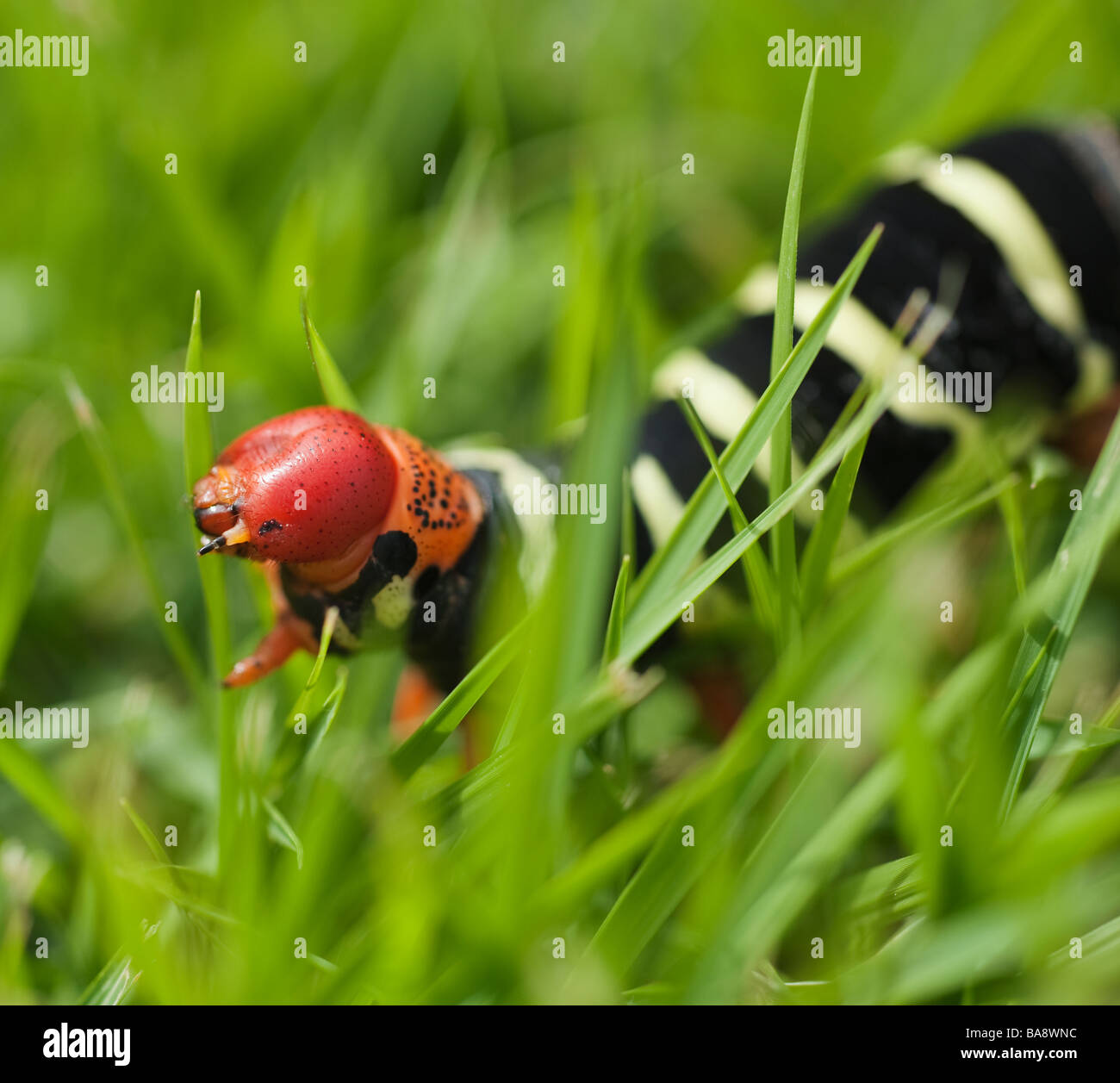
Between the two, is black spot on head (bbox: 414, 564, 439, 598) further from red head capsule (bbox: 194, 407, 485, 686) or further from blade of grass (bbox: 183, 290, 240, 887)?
blade of grass (bbox: 183, 290, 240, 887)

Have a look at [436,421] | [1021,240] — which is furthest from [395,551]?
[1021,240]

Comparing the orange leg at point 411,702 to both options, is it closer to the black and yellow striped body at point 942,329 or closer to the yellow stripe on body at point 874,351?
the black and yellow striped body at point 942,329

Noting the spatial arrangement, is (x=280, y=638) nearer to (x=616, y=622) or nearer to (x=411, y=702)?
(x=411, y=702)

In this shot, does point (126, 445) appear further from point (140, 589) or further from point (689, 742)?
point (689, 742)

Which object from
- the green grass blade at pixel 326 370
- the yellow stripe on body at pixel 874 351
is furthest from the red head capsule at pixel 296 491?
the yellow stripe on body at pixel 874 351

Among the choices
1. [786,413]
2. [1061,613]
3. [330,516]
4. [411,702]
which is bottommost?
[411,702]

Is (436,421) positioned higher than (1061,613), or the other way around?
(436,421)

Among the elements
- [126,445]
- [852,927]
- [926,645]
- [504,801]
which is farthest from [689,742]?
[126,445]
